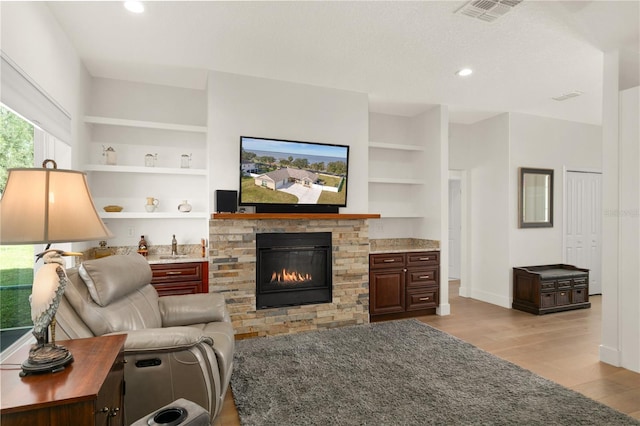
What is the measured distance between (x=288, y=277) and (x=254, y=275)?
43 centimetres

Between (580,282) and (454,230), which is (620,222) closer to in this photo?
(580,282)

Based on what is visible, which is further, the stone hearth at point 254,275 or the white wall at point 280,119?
the white wall at point 280,119

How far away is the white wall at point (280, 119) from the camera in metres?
3.98

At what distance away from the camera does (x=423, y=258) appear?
4895mm

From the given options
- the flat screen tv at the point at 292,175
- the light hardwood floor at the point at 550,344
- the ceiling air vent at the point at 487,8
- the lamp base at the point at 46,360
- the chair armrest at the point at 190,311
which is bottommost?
the light hardwood floor at the point at 550,344

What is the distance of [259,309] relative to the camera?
3.99 m

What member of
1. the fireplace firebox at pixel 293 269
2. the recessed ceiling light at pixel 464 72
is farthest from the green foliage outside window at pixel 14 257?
the recessed ceiling light at pixel 464 72

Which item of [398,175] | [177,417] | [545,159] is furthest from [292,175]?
[545,159]

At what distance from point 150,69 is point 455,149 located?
4.78 m

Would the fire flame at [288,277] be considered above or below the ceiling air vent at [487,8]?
below

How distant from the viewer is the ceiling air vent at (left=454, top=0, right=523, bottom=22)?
8.50 feet

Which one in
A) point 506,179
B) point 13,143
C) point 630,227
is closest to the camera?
point 13,143

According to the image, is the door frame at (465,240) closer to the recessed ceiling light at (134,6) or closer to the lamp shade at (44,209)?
the recessed ceiling light at (134,6)

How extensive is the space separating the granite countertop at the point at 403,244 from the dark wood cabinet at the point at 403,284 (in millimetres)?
160
